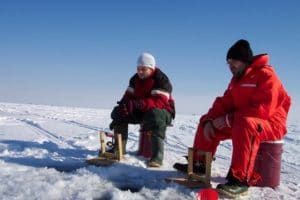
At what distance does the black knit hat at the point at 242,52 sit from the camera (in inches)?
161

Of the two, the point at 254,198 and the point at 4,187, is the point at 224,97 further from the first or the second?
the point at 4,187

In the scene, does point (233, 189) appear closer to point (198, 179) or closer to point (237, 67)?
point (198, 179)

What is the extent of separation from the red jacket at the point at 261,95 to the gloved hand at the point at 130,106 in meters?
1.24

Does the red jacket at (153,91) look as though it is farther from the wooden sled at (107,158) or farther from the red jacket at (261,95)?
the red jacket at (261,95)

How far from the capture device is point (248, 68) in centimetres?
395

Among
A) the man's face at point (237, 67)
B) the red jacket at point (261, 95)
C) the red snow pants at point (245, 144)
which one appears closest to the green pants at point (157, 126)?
the red jacket at point (261, 95)

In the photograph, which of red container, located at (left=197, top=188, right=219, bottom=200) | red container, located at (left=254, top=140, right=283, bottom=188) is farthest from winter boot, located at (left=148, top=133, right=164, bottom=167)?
red container, located at (left=197, top=188, right=219, bottom=200)

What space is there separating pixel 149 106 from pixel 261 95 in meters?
1.66

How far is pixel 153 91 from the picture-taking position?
16.8 ft

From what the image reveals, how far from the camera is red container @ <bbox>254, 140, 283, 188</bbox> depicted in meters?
4.09

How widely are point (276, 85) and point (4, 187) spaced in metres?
2.56

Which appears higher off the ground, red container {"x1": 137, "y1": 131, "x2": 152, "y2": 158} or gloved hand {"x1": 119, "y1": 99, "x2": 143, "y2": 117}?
gloved hand {"x1": 119, "y1": 99, "x2": 143, "y2": 117}

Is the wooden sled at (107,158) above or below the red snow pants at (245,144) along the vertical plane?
below

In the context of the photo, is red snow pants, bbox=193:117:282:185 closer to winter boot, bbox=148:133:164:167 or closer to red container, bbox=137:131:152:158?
winter boot, bbox=148:133:164:167
